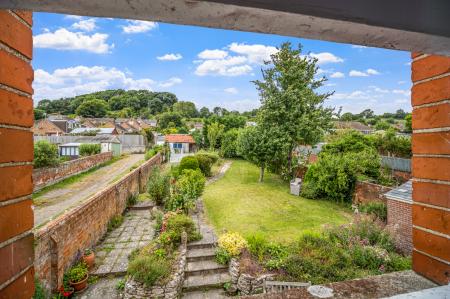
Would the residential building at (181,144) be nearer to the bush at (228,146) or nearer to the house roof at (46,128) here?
the bush at (228,146)

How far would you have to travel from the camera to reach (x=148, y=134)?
41594 mm

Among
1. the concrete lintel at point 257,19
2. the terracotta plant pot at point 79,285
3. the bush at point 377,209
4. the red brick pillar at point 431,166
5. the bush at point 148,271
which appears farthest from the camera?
the bush at point 377,209

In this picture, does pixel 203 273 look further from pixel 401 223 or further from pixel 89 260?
pixel 401 223

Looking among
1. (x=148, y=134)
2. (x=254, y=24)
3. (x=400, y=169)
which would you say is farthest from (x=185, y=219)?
(x=148, y=134)

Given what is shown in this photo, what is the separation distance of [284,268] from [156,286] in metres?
3.02

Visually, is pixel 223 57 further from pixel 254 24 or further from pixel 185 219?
pixel 254 24

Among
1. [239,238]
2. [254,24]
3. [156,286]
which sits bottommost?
[156,286]

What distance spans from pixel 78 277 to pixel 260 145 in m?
11.9

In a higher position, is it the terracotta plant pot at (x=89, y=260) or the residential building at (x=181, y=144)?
the residential building at (x=181, y=144)

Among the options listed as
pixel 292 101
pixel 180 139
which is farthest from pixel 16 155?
pixel 180 139

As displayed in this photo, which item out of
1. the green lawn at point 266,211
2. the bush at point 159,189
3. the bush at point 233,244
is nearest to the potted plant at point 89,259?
the bush at point 233,244

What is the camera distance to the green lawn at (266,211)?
955 centimetres

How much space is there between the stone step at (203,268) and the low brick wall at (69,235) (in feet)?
9.66

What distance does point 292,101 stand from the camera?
15.4m
